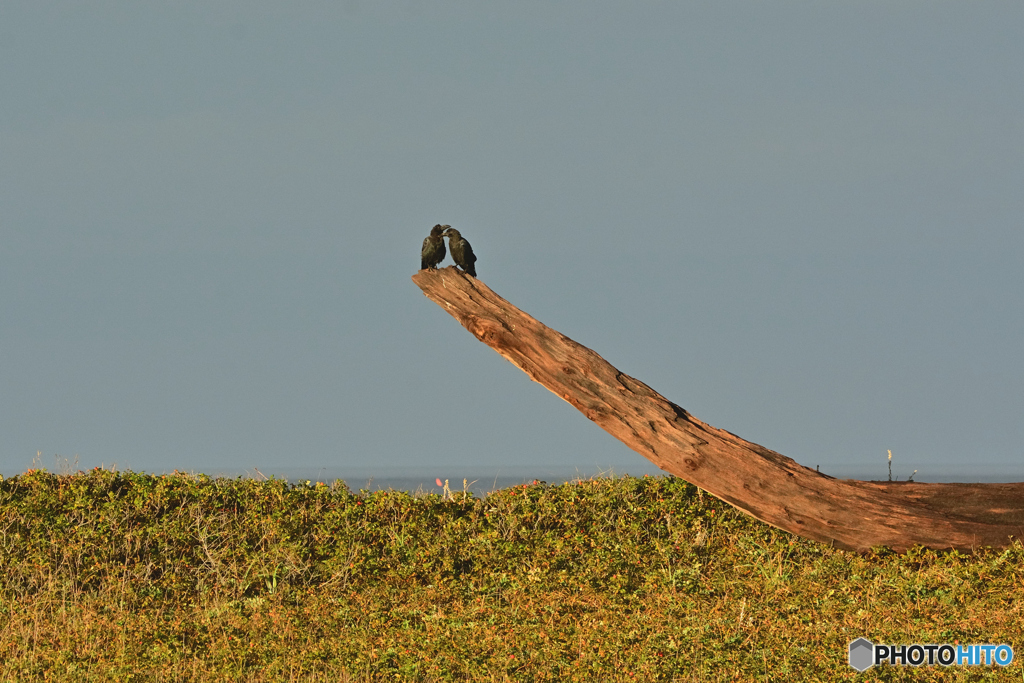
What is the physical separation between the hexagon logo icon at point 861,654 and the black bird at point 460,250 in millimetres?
6669

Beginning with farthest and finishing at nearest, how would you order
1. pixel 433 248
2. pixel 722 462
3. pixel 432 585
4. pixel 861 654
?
1. pixel 433 248
2. pixel 432 585
3. pixel 722 462
4. pixel 861 654

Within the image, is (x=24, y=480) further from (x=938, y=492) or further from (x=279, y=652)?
(x=938, y=492)

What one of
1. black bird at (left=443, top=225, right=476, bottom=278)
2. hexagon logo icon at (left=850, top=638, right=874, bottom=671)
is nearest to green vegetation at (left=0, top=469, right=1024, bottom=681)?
hexagon logo icon at (left=850, top=638, right=874, bottom=671)

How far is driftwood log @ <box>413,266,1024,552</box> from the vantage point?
36.4 feet

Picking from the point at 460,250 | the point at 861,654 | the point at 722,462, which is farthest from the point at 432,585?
the point at 861,654

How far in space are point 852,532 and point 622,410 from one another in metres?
3.49

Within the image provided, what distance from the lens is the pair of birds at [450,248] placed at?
12.1m

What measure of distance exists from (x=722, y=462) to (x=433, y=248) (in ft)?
16.0

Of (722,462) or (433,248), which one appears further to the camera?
(433,248)

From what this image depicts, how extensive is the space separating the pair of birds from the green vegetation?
3.34 m

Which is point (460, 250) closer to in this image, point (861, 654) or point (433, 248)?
point (433, 248)

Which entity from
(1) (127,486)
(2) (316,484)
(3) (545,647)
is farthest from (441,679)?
(1) (127,486)

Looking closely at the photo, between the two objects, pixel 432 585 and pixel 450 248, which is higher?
pixel 450 248

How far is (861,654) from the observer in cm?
800
